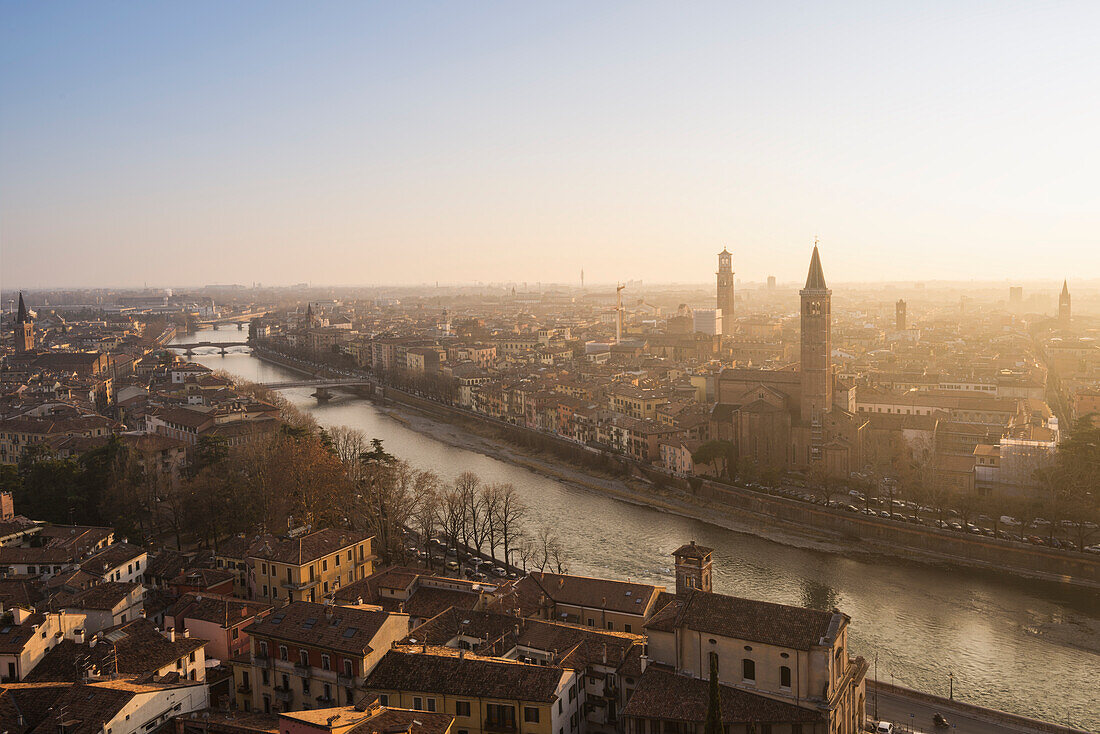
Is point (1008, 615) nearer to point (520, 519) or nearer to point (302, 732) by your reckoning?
point (520, 519)

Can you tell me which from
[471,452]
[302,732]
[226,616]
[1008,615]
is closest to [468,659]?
[302,732]

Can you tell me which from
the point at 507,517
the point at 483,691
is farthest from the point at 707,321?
the point at 483,691

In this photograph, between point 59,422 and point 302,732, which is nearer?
point 302,732

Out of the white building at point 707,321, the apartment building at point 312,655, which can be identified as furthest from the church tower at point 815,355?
the white building at point 707,321

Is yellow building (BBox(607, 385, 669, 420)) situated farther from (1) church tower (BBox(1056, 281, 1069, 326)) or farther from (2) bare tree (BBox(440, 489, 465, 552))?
(1) church tower (BBox(1056, 281, 1069, 326))

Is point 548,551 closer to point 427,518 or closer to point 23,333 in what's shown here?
point 427,518

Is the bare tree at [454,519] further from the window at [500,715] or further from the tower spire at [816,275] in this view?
the tower spire at [816,275]

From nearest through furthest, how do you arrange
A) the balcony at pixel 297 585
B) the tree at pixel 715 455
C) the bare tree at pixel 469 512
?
the balcony at pixel 297 585 < the bare tree at pixel 469 512 < the tree at pixel 715 455

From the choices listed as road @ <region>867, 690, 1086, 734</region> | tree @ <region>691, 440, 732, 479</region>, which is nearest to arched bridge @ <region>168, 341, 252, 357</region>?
tree @ <region>691, 440, 732, 479</region>
